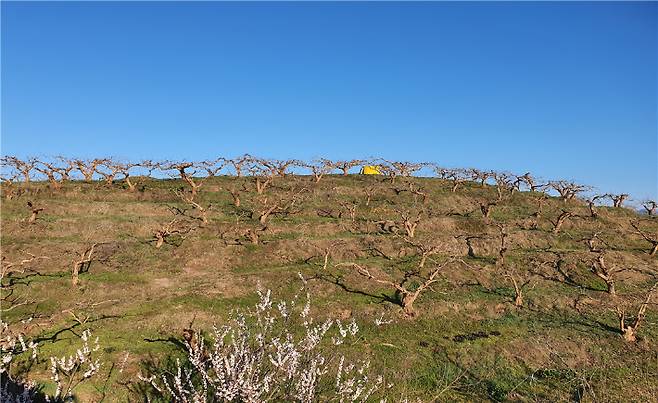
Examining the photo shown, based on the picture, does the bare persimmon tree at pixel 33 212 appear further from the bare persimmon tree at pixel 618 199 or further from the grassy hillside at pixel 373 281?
the bare persimmon tree at pixel 618 199

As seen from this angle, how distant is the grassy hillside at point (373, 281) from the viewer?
76.6 feet

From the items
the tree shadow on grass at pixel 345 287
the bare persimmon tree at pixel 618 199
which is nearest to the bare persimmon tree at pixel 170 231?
the tree shadow on grass at pixel 345 287

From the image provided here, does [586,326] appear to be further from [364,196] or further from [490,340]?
[364,196]

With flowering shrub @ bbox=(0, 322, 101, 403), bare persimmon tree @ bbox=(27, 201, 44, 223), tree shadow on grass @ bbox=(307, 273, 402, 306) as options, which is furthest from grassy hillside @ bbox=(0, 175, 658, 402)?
flowering shrub @ bbox=(0, 322, 101, 403)

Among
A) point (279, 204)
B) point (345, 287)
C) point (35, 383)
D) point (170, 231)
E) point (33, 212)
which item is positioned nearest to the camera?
point (35, 383)

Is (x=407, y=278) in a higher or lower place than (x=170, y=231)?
lower

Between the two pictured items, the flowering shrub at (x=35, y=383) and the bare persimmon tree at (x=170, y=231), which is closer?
the flowering shrub at (x=35, y=383)

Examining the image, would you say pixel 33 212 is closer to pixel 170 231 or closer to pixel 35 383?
pixel 170 231

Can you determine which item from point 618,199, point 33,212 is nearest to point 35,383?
point 33,212

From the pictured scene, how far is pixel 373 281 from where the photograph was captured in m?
35.3

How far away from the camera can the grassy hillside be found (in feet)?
76.6

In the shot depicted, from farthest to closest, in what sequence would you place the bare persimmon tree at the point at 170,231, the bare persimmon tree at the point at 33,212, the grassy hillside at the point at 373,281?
the bare persimmon tree at the point at 33,212 < the bare persimmon tree at the point at 170,231 < the grassy hillside at the point at 373,281

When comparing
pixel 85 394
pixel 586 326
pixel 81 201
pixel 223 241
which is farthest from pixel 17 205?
pixel 586 326

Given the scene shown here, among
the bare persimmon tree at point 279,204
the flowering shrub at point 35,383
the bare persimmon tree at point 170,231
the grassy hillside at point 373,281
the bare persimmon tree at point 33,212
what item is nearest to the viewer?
the flowering shrub at point 35,383
